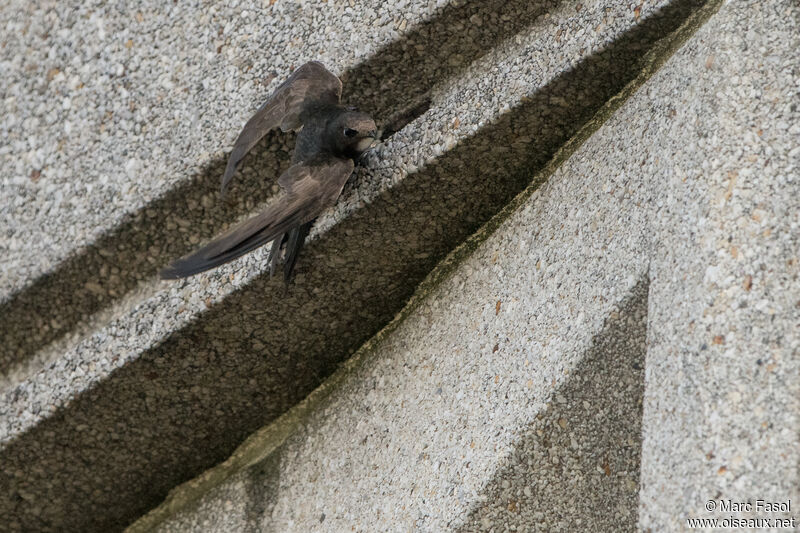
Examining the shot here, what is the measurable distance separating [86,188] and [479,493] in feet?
5.97

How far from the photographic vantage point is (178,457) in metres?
3.27

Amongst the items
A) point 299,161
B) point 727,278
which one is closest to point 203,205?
point 299,161

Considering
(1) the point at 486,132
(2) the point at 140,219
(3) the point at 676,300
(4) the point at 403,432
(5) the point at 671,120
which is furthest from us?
(2) the point at 140,219

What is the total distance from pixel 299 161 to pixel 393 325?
25.4 inches

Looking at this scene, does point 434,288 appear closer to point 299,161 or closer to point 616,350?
point 299,161

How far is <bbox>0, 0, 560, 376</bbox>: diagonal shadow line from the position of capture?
269 centimetres

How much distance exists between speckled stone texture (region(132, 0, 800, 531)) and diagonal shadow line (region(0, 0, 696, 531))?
0.11 m

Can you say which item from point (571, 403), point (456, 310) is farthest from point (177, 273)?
point (571, 403)

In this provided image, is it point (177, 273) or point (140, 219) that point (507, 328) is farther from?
point (140, 219)

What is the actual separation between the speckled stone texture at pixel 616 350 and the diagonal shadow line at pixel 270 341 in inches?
4.2

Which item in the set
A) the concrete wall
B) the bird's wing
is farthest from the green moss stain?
the bird's wing

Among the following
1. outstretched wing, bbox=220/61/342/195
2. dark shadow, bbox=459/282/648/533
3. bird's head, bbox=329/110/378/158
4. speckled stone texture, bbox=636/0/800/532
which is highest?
outstretched wing, bbox=220/61/342/195

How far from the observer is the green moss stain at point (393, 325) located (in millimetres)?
2398

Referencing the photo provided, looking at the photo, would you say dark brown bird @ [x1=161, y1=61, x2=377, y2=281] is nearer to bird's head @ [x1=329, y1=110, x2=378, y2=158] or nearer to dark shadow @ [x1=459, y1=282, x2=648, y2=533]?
bird's head @ [x1=329, y1=110, x2=378, y2=158]
